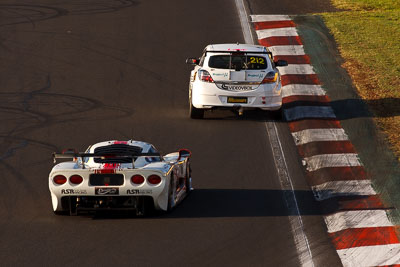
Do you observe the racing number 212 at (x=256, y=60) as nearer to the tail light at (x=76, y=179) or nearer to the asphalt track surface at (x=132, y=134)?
the asphalt track surface at (x=132, y=134)

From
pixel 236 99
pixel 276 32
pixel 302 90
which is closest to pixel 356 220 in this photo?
pixel 236 99

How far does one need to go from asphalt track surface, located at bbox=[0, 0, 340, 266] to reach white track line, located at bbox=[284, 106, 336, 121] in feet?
1.84

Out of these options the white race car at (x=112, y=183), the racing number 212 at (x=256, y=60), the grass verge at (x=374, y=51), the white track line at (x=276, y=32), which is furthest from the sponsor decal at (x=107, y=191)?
the white track line at (x=276, y=32)

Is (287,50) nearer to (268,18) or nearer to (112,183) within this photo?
(268,18)

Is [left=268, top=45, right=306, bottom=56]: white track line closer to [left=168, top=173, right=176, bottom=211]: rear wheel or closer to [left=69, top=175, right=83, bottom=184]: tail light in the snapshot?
[left=168, top=173, right=176, bottom=211]: rear wheel

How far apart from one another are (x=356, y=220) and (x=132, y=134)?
643cm

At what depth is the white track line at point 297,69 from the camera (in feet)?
78.4

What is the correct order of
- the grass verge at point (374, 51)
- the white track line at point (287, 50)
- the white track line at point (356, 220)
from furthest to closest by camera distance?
1. the white track line at point (287, 50)
2. the grass verge at point (374, 51)
3. the white track line at point (356, 220)

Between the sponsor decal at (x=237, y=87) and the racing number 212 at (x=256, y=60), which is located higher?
the racing number 212 at (x=256, y=60)

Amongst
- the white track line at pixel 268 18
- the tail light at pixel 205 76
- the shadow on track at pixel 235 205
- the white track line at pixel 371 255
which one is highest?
the white track line at pixel 268 18

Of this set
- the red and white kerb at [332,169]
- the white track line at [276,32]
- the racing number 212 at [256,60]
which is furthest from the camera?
the white track line at [276,32]

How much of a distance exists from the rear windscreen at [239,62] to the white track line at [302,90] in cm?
229

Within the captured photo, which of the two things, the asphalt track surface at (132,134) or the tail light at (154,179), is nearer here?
the asphalt track surface at (132,134)

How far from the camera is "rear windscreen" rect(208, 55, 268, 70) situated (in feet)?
65.7
